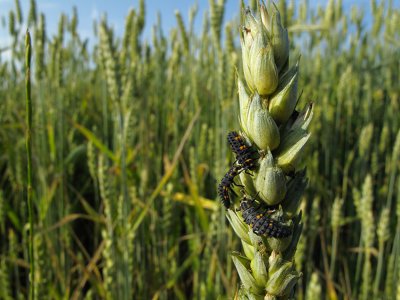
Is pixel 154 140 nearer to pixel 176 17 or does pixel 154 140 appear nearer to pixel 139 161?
pixel 139 161

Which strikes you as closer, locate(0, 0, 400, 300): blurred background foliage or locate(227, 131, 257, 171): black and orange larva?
locate(227, 131, 257, 171): black and orange larva

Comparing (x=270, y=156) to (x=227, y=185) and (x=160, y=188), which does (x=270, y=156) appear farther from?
(x=160, y=188)

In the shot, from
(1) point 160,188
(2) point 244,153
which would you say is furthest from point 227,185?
(1) point 160,188

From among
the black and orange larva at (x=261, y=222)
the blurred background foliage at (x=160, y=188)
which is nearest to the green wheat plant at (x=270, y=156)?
the black and orange larva at (x=261, y=222)

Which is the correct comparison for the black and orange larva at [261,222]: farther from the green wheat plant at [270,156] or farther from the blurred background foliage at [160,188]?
the blurred background foliage at [160,188]

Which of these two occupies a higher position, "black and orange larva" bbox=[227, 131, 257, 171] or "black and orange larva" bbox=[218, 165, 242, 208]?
"black and orange larva" bbox=[227, 131, 257, 171]

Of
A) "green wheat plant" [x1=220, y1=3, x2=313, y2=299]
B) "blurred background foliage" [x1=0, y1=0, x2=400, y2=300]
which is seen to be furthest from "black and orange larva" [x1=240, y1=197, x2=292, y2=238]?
"blurred background foliage" [x1=0, y1=0, x2=400, y2=300]

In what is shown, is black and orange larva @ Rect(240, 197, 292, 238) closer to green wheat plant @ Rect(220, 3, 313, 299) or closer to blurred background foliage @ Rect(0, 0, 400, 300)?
green wheat plant @ Rect(220, 3, 313, 299)
